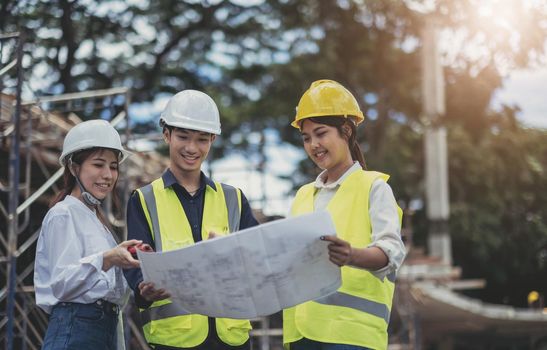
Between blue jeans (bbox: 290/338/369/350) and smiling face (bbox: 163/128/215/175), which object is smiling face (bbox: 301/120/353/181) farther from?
blue jeans (bbox: 290/338/369/350)

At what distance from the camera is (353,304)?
304cm

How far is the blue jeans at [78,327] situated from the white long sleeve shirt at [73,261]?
35 mm

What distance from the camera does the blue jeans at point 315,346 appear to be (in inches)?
118

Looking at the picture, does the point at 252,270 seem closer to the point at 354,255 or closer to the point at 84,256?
the point at 354,255

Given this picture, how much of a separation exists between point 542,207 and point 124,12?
44.4 ft

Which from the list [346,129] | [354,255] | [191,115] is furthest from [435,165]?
[354,255]

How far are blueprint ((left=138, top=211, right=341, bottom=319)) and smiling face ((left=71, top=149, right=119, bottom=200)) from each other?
2.14 ft

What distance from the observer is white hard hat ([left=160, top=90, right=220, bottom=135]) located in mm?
3293

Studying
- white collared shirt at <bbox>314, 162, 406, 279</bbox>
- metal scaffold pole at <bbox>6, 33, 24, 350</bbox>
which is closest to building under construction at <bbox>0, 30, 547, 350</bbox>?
metal scaffold pole at <bbox>6, 33, 24, 350</bbox>

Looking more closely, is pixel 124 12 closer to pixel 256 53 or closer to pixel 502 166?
pixel 256 53

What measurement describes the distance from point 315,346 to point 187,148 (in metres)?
0.91

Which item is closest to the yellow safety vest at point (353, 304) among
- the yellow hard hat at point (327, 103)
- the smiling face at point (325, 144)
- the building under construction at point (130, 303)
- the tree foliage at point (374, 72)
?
the smiling face at point (325, 144)

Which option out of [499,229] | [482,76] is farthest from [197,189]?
[499,229]

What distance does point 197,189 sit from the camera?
11.0ft
